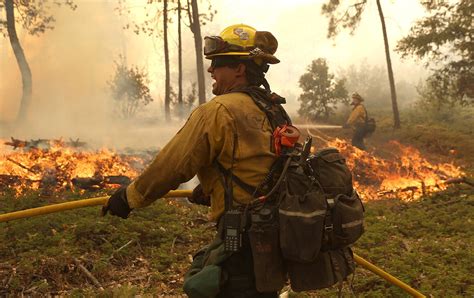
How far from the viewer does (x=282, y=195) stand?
8.00ft

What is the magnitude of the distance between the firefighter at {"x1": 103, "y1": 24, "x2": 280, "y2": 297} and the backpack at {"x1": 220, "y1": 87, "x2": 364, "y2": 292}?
2.7 inches

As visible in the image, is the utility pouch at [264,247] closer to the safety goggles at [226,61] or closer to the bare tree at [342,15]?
the safety goggles at [226,61]

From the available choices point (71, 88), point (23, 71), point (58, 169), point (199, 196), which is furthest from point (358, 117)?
point (71, 88)

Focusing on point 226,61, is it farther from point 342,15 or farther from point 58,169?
point 342,15

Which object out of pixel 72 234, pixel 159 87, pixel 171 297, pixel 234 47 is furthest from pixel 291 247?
pixel 159 87

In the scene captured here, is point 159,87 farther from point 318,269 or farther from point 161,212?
point 318,269

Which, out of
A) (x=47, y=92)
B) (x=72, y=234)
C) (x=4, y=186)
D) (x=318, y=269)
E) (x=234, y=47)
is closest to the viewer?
(x=318, y=269)

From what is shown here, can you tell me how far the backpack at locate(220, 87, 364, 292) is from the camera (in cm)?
235

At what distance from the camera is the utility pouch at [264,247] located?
7.87 feet

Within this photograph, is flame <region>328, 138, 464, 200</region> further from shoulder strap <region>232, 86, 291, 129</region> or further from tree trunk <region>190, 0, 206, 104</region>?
shoulder strap <region>232, 86, 291, 129</region>

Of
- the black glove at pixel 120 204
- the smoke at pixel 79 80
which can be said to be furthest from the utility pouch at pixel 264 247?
the smoke at pixel 79 80

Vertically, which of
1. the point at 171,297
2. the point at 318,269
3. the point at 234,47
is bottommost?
the point at 171,297

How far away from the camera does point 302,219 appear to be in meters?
2.33

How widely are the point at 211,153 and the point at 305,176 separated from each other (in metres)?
0.56
